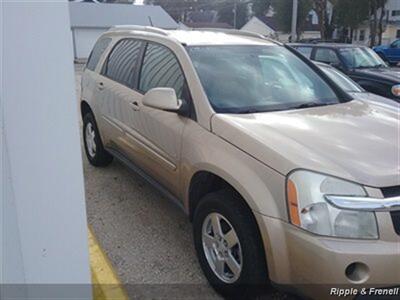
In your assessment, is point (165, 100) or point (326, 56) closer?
point (165, 100)

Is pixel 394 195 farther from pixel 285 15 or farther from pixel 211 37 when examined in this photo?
pixel 285 15

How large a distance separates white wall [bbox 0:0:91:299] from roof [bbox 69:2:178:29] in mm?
39706

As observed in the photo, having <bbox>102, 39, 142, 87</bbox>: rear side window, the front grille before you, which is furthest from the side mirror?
the front grille

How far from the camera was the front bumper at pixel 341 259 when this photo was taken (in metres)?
2.26

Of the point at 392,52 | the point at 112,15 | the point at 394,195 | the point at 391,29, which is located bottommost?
the point at 392,52

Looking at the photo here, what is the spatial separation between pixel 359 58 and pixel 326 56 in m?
0.81

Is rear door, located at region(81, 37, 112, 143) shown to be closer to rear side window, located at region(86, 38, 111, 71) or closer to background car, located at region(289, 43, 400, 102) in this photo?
rear side window, located at region(86, 38, 111, 71)

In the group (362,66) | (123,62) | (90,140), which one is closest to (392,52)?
(362,66)

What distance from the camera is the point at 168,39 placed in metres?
3.96

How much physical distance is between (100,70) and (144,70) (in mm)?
1230

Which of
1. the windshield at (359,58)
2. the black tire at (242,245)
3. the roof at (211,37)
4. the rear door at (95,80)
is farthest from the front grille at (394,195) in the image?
the windshield at (359,58)

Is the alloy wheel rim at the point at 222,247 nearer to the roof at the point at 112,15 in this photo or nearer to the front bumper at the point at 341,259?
the front bumper at the point at 341,259

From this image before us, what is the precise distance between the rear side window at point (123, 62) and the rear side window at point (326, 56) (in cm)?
695

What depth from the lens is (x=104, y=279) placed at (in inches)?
122
